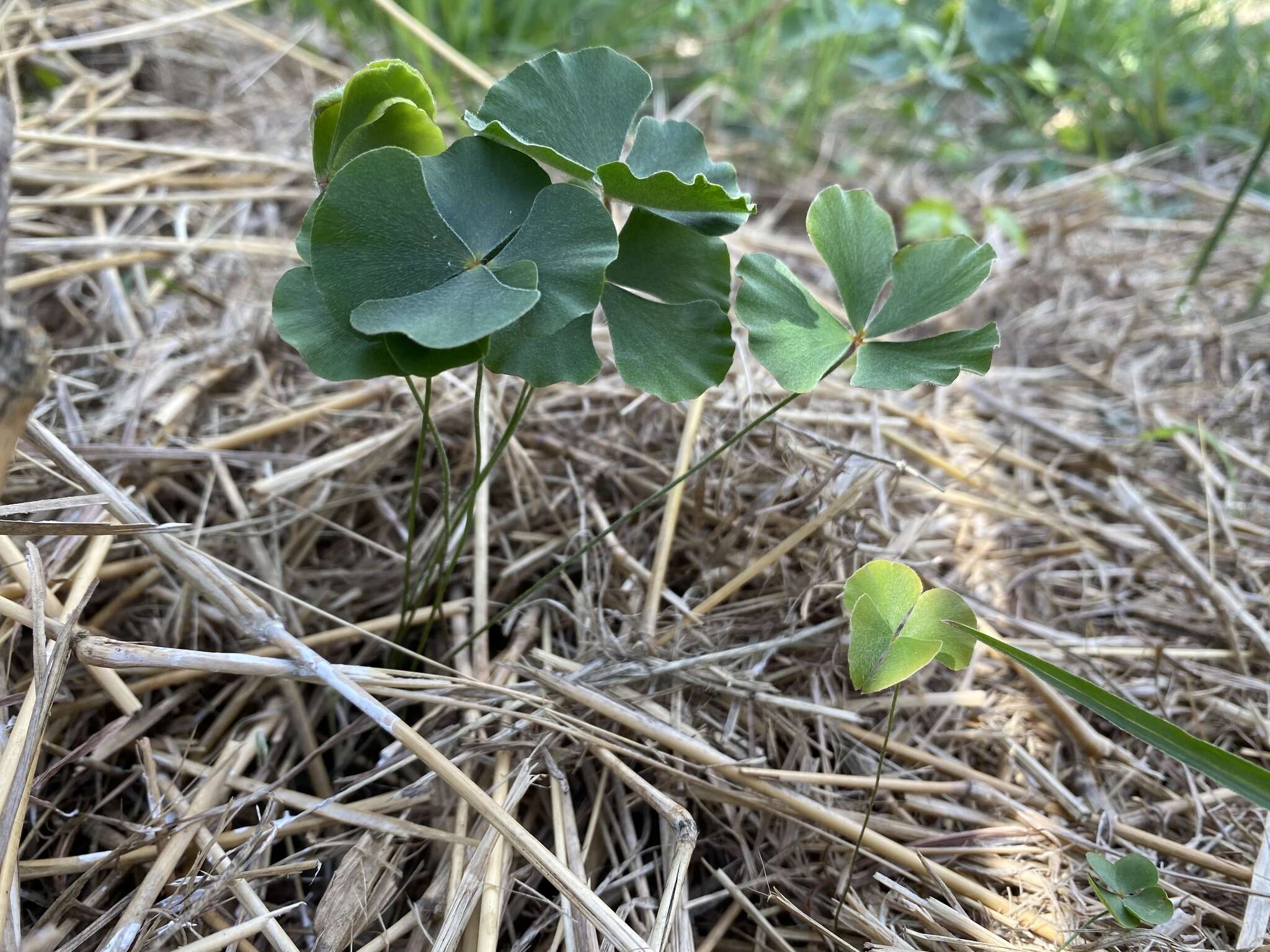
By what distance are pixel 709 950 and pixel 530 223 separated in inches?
25.2

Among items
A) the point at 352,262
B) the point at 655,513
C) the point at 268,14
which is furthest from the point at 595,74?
the point at 268,14

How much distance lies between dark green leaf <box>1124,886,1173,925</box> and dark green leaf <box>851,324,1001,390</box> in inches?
18.4

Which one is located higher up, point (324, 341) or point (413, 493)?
point (324, 341)

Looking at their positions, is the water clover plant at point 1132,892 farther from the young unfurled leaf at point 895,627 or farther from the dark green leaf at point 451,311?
the dark green leaf at point 451,311

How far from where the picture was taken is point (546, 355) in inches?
25.7

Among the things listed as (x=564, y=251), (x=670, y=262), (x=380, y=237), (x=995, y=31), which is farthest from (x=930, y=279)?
(x=995, y=31)

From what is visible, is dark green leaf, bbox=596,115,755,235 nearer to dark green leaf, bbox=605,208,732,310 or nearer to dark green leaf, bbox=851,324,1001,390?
dark green leaf, bbox=605,208,732,310

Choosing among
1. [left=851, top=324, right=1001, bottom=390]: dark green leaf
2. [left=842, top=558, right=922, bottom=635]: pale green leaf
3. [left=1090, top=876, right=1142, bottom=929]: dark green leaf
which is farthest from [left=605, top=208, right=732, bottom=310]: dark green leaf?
[left=1090, top=876, right=1142, bottom=929]: dark green leaf

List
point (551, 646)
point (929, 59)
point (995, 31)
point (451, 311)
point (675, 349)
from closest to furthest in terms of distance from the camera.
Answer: point (451, 311)
point (675, 349)
point (551, 646)
point (995, 31)
point (929, 59)

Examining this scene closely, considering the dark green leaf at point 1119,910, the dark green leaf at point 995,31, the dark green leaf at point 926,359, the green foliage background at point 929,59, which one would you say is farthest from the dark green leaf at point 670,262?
the dark green leaf at point 995,31

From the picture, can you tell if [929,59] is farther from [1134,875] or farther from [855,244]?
[1134,875]

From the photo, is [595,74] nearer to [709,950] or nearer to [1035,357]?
[709,950]

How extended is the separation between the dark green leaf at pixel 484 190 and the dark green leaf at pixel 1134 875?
2.45 ft

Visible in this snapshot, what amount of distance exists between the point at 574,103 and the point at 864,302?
307 mm
